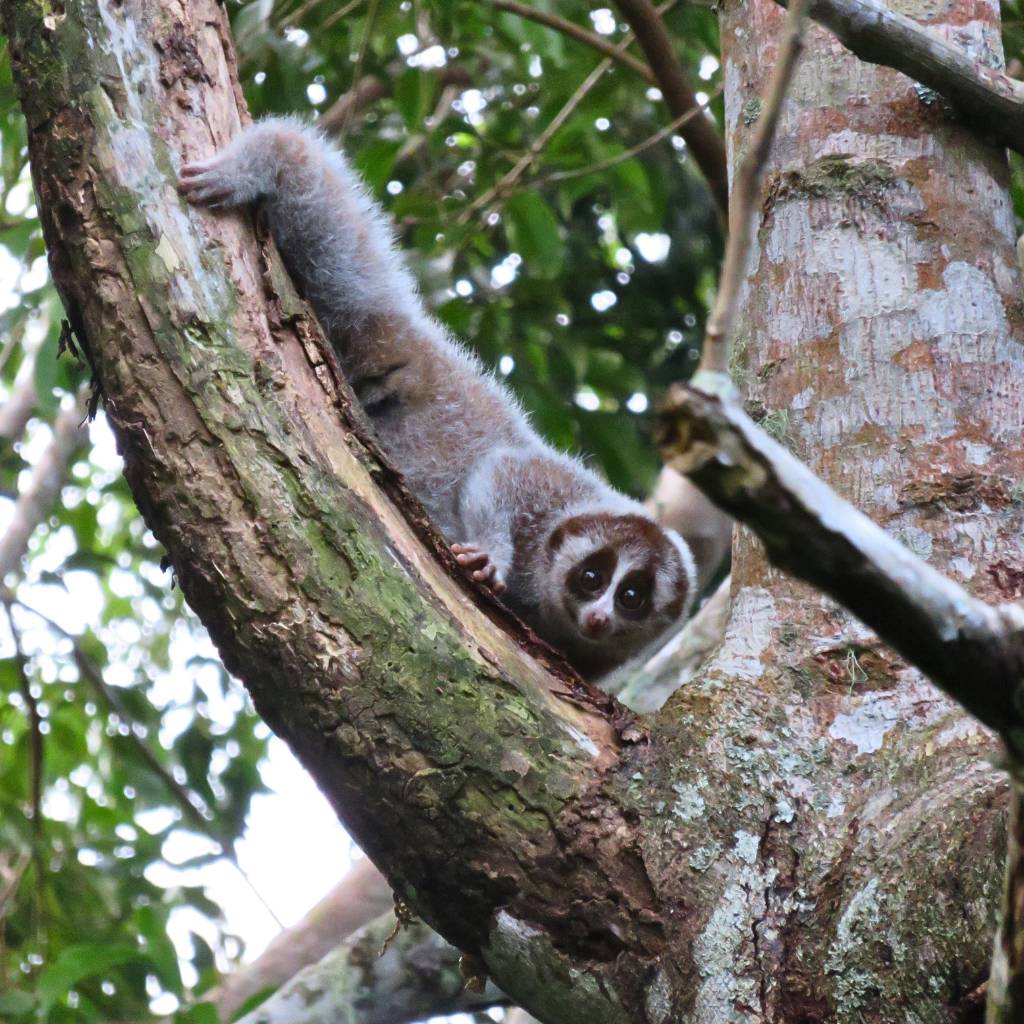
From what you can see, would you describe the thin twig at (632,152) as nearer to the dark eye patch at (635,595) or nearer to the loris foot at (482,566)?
the dark eye patch at (635,595)

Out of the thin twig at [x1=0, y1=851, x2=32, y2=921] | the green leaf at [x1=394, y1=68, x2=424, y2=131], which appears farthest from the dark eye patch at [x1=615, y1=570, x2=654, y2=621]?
the thin twig at [x1=0, y1=851, x2=32, y2=921]

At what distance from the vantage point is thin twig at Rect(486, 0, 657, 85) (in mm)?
4145

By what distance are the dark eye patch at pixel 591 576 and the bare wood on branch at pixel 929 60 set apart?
1.68 m

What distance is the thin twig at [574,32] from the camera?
4.14 meters

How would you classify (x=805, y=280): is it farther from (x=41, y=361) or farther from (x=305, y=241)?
(x=41, y=361)

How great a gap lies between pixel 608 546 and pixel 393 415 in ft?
2.57

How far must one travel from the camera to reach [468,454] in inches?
149

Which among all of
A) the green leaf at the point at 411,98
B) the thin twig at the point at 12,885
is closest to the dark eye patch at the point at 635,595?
the green leaf at the point at 411,98

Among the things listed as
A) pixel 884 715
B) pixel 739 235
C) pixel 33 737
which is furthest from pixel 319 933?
pixel 739 235

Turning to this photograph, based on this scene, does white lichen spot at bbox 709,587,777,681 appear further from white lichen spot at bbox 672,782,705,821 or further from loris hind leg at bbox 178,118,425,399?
loris hind leg at bbox 178,118,425,399

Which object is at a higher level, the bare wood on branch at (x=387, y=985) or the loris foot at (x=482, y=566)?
the loris foot at (x=482, y=566)

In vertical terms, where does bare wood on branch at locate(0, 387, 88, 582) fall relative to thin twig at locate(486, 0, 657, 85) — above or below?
above

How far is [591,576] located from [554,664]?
171 centimetres

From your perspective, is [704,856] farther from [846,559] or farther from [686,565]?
[686,565]
